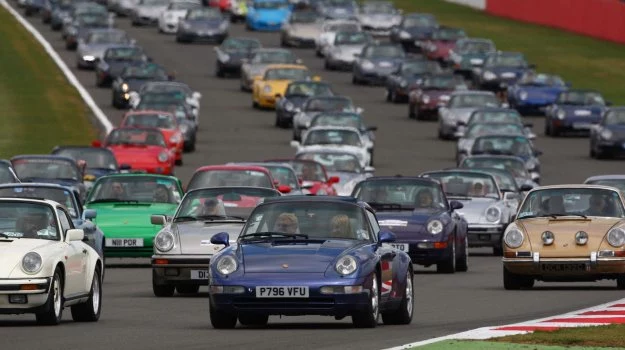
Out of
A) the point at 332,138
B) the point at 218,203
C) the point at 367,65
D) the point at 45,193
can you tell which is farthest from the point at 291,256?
the point at 367,65

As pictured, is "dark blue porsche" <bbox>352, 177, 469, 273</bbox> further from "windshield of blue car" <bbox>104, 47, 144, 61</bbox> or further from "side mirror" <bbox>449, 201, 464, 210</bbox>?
"windshield of blue car" <bbox>104, 47, 144, 61</bbox>

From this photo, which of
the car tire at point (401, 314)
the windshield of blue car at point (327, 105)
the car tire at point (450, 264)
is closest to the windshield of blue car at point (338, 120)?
the windshield of blue car at point (327, 105)

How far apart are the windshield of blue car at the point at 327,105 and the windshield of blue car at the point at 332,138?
22.9ft

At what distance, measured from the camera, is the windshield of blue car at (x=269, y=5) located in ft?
288

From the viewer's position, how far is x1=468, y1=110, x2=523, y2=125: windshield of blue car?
5069 cm

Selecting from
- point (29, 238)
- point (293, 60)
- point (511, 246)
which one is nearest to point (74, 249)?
point (29, 238)

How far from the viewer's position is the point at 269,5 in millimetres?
88812

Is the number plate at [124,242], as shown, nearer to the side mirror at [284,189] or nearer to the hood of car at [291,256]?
the side mirror at [284,189]

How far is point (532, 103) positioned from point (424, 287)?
125 feet

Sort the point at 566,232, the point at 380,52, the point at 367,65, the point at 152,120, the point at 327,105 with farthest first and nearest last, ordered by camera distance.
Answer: the point at 367,65, the point at 380,52, the point at 327,105, the point at 152,120, the point at 566,232

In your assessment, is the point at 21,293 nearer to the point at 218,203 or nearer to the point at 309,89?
the point at 218,203

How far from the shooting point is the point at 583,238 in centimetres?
2273

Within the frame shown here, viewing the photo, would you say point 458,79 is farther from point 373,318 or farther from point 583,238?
point 373,318

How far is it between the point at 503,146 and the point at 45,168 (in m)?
14.1
